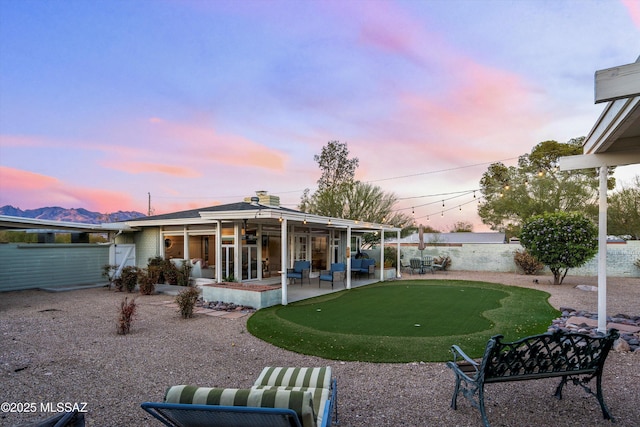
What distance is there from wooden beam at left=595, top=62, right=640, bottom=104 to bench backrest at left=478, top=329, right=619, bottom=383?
1.96 m

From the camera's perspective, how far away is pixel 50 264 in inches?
487

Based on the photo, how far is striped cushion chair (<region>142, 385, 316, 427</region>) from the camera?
171cm

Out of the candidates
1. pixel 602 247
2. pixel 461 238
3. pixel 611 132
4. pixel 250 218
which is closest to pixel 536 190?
pixel 461 238

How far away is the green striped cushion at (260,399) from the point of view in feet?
5.80

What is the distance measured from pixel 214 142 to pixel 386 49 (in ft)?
26.3

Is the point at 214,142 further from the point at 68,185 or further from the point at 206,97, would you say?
the point at 68,185

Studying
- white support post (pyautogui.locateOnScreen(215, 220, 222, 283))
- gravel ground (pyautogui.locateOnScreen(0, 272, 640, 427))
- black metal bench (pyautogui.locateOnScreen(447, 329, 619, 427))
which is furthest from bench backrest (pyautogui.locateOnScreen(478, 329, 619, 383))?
white support post (pyautogui.locateOnScreen(215, 220, 222, 283))

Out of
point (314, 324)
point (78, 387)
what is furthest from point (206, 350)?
point (314, 324)

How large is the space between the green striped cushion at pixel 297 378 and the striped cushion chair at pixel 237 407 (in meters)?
1.27

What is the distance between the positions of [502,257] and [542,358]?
53.8 feet

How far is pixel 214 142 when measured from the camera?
1459 cm

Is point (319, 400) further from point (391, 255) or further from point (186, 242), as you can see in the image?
point (391, 255)

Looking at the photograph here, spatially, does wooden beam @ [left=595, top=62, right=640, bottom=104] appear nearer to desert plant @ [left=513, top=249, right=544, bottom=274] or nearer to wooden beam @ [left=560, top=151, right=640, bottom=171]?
wooden beam @ [left=560, top=151, right=640, bottom=171]

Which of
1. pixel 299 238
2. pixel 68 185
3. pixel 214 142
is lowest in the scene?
pixel 299 238
